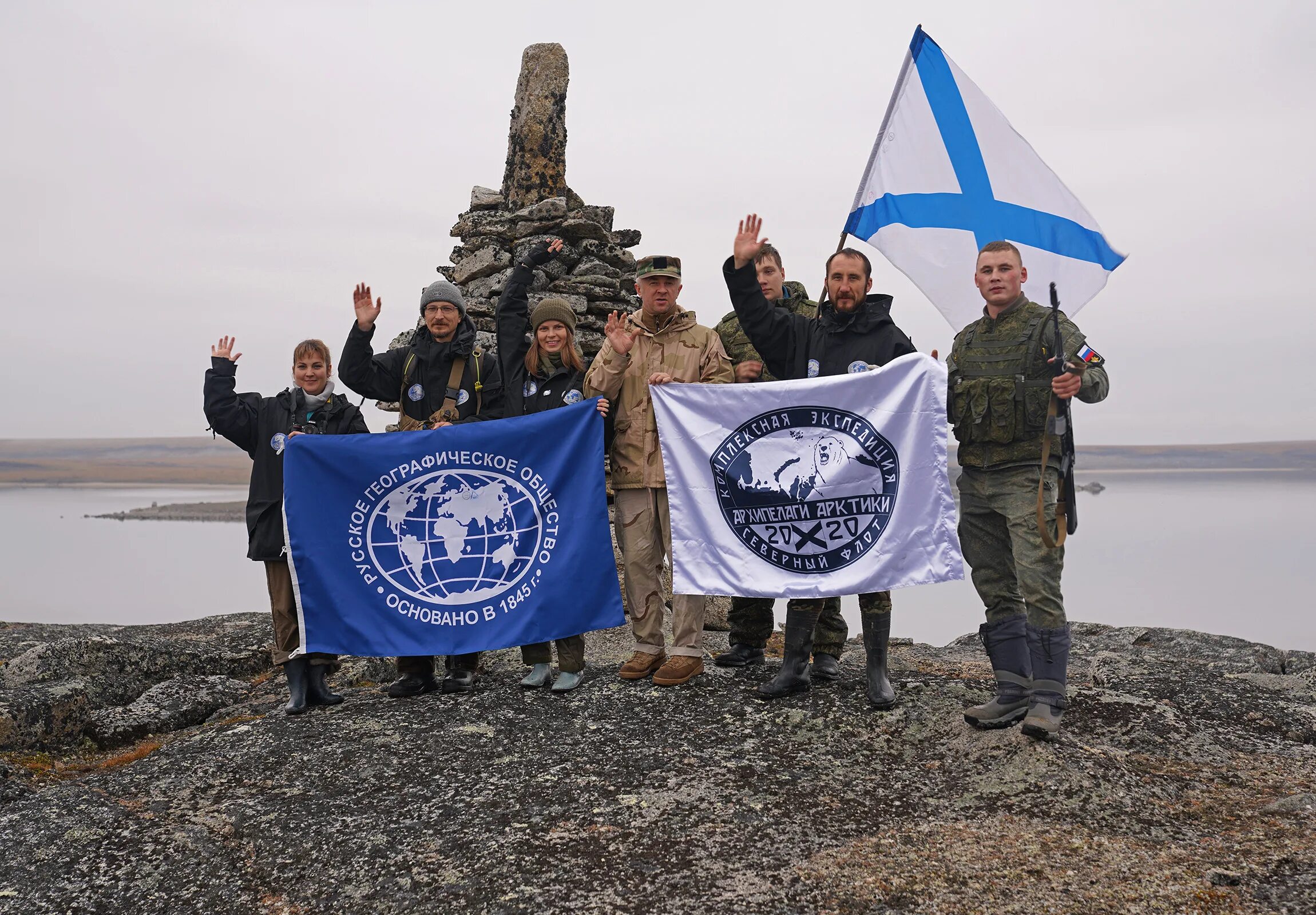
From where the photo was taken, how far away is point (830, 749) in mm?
5230

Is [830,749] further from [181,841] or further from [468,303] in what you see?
[468,303]

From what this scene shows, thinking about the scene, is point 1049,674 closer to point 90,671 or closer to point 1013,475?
point 1013,475

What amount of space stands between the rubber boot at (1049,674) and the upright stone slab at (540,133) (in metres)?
8.08

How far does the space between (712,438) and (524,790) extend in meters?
2.48

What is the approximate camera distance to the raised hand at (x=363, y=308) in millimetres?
6285

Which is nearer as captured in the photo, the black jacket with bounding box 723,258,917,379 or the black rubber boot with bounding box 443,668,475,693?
the black jacket with bounding box 723,258,917,379

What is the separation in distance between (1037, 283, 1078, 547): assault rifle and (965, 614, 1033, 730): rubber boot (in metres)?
0.61

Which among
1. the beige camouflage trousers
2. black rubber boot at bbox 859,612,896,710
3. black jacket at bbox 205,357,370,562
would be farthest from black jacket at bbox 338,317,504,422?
black rubber boot at bbox 859,612,896,710

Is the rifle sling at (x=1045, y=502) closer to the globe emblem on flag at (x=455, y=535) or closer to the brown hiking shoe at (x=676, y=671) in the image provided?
the brown hiking shoe at (x=676, y=671)

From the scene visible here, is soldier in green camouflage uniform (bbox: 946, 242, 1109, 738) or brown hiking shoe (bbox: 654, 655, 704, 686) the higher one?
soldier in green camouflage uniform (bbox: 946, 242, 1109, 738)

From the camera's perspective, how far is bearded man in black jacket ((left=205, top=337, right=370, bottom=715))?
6164 mm

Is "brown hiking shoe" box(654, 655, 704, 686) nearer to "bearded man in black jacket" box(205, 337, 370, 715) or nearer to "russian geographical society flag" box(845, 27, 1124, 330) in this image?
"bearded man in black jacket" box(205, 337, 370, 715)

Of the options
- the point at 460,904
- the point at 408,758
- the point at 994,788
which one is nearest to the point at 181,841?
the point at 408,758

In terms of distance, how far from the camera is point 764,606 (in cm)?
700
